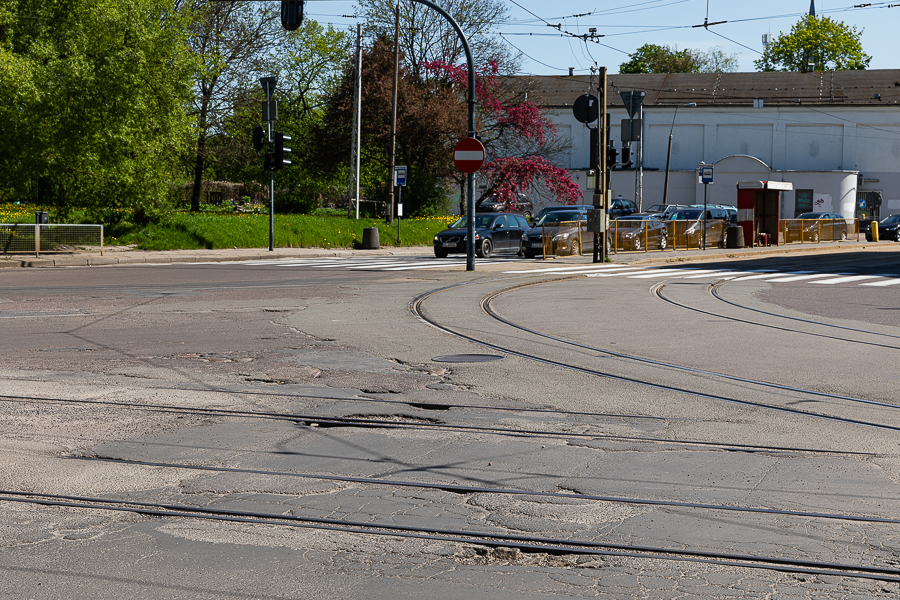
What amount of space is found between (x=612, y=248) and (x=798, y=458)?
29657mm

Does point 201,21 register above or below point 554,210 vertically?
above

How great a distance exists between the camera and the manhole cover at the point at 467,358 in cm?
1027

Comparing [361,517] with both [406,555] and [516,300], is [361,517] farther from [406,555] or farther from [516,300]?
[516,300]

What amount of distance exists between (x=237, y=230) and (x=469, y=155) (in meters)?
16.2

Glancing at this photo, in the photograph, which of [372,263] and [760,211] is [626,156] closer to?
[372,263]

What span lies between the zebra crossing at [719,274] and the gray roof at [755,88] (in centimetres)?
4325

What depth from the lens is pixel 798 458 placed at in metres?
6.20

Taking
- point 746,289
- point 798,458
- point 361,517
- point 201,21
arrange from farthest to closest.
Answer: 1. point 201,21
2. point 746,289
3. point 798,458
4. point 361,517

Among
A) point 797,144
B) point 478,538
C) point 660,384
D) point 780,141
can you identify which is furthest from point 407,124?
point 478,538

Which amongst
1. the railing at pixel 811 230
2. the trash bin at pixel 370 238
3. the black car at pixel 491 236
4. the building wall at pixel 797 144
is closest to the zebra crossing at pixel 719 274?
the black car at pixel 491 236

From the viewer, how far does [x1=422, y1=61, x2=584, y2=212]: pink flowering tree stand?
4881 cm

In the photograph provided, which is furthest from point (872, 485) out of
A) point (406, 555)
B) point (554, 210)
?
point (554, 210)

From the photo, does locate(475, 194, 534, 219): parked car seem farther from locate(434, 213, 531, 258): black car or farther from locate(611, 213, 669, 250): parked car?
locate(434, 213, 531, 258): black car

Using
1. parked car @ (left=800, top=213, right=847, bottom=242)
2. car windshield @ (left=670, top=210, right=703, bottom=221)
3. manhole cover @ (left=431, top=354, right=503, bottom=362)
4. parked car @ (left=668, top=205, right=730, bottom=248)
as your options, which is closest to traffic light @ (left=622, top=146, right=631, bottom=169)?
parked car @ (left=668, top=205, right=730, bottom=248)
